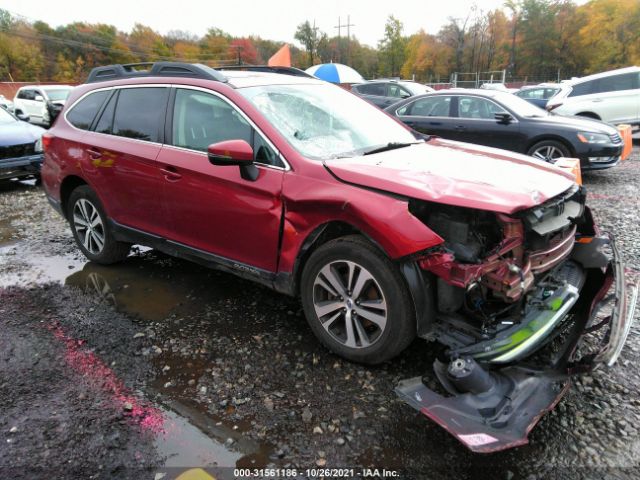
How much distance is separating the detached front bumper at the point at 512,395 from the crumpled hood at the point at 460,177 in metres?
0.75

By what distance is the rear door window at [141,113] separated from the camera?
3750 millimetres

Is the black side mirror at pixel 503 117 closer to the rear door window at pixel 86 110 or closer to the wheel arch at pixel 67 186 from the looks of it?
the rear door window at pixel 86 110

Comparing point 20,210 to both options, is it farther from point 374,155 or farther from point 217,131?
point 374,155

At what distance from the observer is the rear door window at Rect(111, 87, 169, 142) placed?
375 cm

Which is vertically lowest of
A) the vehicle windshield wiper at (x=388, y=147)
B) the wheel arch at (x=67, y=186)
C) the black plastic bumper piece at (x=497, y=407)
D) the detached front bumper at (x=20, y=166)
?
the black plastic bumper piece at (x=497, y=407)

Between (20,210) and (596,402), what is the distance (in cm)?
775

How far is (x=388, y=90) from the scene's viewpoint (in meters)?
13.9

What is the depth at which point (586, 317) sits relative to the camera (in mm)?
2697

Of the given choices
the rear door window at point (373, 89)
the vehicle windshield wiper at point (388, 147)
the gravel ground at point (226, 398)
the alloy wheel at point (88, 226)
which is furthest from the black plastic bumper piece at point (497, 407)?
the rear door window at point (373, 89)

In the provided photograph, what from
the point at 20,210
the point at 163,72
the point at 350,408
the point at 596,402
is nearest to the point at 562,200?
the point at 596,402

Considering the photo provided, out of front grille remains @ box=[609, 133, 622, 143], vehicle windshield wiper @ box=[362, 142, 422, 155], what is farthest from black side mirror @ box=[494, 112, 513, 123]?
vehicle windshield wiper @ box=[362, 142, 422, 155]

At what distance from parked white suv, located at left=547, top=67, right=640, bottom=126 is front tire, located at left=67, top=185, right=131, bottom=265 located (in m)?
10.6

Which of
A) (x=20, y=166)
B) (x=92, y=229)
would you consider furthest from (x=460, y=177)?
(x=20, y=166)

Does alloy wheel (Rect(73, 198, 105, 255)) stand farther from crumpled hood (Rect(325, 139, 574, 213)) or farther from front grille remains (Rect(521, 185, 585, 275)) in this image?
front grille remains (Rect(521, 185, 585, 275))
